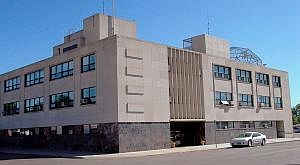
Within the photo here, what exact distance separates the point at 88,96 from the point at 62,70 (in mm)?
5705

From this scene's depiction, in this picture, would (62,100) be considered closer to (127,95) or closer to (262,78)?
(127,95)

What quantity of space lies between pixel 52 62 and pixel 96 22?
19.8ft

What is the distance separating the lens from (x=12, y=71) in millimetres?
47750

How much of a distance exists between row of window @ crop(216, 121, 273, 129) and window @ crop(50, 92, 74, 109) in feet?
51.7

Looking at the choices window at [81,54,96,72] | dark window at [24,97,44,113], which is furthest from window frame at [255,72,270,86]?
dark window at [24,97,44,113]

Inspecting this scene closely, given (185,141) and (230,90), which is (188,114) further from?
(230,90)

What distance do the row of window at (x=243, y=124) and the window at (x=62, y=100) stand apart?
51.7ft

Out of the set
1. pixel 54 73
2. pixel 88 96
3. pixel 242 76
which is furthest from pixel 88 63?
pixel 242 76

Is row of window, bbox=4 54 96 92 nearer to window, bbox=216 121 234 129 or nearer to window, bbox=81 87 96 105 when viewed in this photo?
window, bbox=81 87 96 105

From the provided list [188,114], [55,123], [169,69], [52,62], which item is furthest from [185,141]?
[52,62]

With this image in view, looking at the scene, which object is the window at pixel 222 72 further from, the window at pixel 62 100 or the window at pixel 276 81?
the window at pixel 62 100

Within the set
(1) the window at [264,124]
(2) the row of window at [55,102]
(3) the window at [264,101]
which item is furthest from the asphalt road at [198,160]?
(3) the window at [264,101]

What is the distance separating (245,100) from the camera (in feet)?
156

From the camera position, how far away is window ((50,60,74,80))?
122 ft
